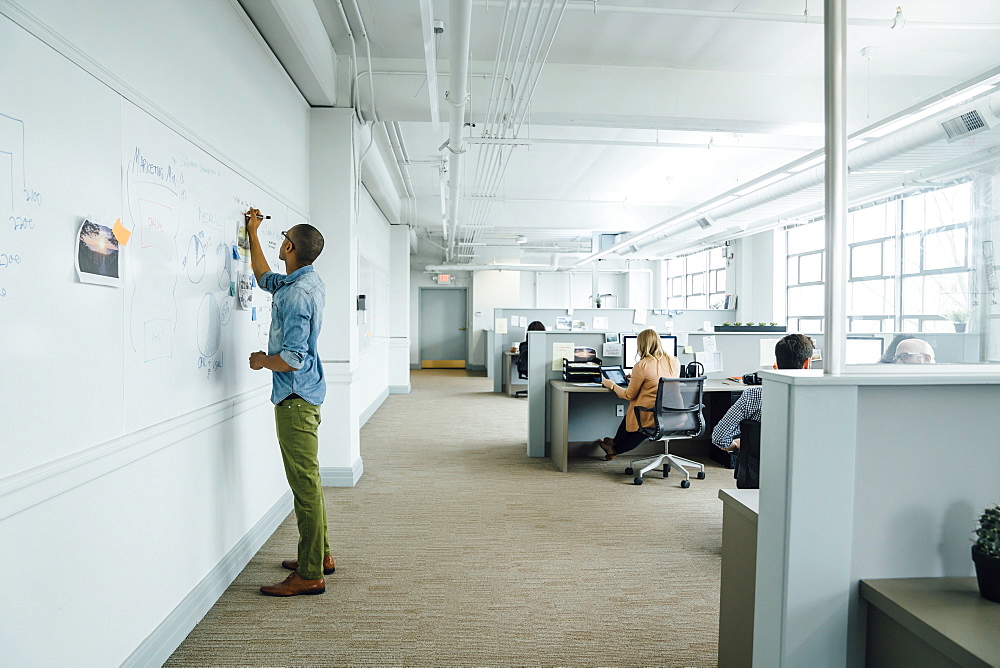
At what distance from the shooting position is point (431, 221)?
10.0 m

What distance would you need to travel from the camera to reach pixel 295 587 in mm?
2473

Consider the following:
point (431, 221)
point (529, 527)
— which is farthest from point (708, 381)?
point (431, 221)

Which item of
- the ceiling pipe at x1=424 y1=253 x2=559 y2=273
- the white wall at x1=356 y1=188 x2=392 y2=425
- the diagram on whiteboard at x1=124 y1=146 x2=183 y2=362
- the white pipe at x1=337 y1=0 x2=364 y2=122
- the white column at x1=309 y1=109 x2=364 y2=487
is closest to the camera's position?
the diagram on whiteboard at x1=124 y1=146 x2=183 y2=362

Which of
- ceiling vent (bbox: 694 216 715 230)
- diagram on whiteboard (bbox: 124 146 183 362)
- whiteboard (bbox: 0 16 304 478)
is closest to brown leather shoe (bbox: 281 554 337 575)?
whiteboard (bbox: 0 16 304 478)

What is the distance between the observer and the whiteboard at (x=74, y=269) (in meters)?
1.32

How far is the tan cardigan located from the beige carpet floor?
51cm

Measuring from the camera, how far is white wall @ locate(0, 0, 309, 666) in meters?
1.38

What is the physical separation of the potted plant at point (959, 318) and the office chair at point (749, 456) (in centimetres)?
180

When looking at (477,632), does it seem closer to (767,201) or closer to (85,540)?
(85,540)

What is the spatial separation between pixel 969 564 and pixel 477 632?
161 cm

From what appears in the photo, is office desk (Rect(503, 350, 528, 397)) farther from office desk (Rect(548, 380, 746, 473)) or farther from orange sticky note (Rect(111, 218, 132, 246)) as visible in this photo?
orange sticky note (Rect(111, 218, 132, 246))

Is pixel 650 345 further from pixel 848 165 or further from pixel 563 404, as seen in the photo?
pixel 848 165

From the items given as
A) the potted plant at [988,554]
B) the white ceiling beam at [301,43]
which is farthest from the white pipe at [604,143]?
the potted plant at [988,554]

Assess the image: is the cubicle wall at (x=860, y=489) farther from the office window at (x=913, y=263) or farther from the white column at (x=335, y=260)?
the white column at (x=335, y=260)
